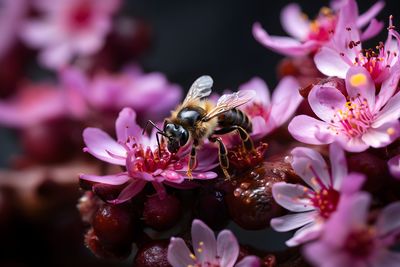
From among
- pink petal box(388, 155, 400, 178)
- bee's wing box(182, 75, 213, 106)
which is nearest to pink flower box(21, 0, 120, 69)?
→ bee's wing box(182, 75, 213, 106)

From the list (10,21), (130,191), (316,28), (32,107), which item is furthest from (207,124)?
(10,21)

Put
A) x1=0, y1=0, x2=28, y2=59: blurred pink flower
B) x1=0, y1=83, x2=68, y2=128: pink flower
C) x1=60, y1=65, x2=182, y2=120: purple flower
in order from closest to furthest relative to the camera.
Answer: x1=60, y1=65, x2=182, y2=120: purple flower, x1=0, y1=83, x2=68, y2=128: pink flower, x1=0, y1=0, x2=28, y2=59: blurred pink flower

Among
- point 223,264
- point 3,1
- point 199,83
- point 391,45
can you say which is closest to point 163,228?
point 223,264

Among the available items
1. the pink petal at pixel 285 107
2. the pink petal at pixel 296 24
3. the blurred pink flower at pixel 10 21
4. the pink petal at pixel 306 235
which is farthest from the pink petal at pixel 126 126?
the blurred pink flower at pixel 10 21

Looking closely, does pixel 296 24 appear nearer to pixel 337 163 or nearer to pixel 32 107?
pixel 337 163

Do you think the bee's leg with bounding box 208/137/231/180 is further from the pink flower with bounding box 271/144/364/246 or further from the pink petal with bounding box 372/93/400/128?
the pink petal with bounding box 372/93/400/128

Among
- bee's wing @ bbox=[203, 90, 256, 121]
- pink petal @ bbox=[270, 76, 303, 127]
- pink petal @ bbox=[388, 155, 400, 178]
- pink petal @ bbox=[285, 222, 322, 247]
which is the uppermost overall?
A: bee's wing @ bbox=[203, 90, 256, 121]

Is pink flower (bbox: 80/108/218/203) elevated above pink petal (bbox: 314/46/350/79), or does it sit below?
below
